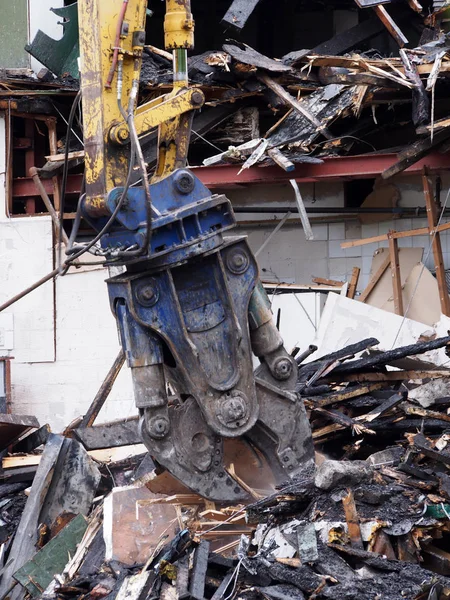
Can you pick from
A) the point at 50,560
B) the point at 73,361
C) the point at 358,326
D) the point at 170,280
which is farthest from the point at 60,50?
the point at 50,560

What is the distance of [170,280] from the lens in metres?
7.92

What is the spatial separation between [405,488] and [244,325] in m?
1.72

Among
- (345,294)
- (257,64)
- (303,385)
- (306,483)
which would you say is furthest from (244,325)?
(345,294)

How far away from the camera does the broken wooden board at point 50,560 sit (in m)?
8.33

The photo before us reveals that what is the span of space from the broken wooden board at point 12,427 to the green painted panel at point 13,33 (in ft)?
21.3

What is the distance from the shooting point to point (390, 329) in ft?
44.7

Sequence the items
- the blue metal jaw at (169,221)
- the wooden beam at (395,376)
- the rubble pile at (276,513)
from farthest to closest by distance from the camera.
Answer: the wooden beam at (395,376) < the blue metal jaw at (169,221) < the rubble pile at (276,513)

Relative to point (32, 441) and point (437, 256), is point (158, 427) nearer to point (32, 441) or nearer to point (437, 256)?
point (32, 441)

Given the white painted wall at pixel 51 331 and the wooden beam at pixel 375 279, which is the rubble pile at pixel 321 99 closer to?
the wooden beam at pixel 375 279

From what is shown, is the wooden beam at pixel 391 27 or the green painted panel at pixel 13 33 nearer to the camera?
the wooden beam at pixel 391 27

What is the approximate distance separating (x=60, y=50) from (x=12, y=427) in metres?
6.48

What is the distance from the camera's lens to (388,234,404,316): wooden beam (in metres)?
14.5

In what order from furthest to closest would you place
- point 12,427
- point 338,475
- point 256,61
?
point 256,61, point 12,427, point 338,475

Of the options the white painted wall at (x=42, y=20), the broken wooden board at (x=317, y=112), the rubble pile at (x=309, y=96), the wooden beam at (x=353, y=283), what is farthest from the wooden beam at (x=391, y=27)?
the white painted wall at (x=42, y=20)
